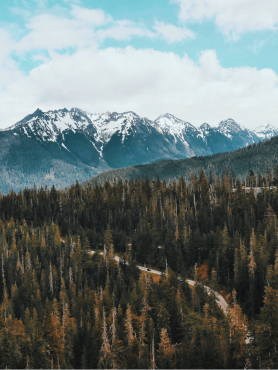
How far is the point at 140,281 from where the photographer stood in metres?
78.8

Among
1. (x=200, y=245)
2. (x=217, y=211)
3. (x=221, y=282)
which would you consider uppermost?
(x=217, y=211)

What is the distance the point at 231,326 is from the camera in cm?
5062

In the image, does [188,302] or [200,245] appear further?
[200,245]

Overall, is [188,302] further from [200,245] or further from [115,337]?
[200,245]

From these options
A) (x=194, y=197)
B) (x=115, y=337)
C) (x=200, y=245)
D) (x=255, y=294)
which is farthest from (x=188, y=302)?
(x=194, y=197)

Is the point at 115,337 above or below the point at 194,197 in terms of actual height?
below

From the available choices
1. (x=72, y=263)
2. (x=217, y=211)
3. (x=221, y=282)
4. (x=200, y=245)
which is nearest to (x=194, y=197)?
(x=217, y=211)

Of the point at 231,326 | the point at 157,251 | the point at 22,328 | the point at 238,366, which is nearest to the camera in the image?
the point at 238,366

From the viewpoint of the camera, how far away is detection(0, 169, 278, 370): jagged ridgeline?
49.8 meters

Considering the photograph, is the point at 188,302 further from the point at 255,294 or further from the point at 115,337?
the point at 115,337

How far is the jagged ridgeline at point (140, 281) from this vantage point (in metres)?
49.8

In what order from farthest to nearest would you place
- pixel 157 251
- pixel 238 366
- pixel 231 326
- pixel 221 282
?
pixel 157 251, pixel 221 282, pixel 231 326, pixel 238 366

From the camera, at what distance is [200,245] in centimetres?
10319

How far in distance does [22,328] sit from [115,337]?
21.9m
